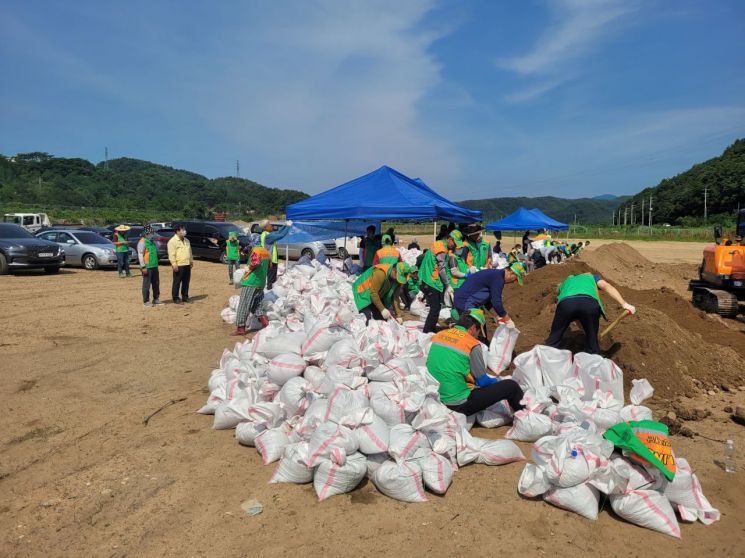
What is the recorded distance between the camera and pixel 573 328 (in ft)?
20.5

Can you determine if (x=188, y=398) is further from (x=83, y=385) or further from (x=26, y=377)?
(x=26, y=377)

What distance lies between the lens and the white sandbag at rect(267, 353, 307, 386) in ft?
13.3

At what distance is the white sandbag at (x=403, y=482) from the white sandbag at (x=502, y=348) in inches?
88.7

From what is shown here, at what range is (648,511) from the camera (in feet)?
9.23

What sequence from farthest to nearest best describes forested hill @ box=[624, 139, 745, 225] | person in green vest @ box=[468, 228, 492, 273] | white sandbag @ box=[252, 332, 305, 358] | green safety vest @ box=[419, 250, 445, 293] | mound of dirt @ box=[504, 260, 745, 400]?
forested hill @ box=[624, 139, 745, 225], person in green vest @ box=[468, 228, 492, 273], green safety vest @ box=[419, 250, 445, 293], mound of dirt @ box=[504, 260, 745, 400], white sandbag @ box=[252, 332, 305, 358]

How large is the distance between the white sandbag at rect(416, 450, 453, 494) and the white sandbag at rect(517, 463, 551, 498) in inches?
17.5

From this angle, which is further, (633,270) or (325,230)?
(633,270)

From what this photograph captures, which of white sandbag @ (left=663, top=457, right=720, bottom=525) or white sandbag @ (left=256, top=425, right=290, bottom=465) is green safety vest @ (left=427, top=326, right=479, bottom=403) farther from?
white sandbag @ (left=663, top=457, right=720, bottom=525)

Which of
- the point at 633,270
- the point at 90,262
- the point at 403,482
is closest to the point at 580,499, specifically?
the point at 403,482

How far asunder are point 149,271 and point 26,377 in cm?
414

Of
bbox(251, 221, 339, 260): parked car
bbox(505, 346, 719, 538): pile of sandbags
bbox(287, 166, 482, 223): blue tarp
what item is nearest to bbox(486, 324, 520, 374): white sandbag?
bbox(505, 346, 719, 538): pile of sandbags

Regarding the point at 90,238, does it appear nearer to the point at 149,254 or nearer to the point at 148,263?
the point at 148,263

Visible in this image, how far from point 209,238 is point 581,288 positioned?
50.6 ft

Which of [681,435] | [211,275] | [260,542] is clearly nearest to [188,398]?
[260,542]
